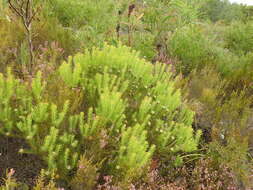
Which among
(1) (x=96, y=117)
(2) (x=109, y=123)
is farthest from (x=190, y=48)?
(1) (x=96, y=117)

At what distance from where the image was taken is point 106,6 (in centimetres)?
519

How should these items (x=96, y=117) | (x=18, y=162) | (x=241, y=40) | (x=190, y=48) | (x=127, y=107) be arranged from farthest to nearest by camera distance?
(x=241, y=40) < (x=190, y=48) < (x=127, y=107) < (x=18, y=162) < (x=96, y=117)

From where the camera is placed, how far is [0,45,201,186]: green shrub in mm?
1838

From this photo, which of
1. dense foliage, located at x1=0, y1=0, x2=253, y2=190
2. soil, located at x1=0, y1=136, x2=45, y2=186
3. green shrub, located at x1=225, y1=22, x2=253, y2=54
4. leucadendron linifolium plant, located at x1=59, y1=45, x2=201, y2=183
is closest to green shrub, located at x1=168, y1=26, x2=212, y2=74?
dense foliage, located at x1=0, y1=0, x2=253, y2=190

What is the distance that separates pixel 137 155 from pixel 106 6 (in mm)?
3934

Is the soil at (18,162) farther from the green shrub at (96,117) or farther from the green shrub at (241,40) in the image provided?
the green shrub at (241,40)

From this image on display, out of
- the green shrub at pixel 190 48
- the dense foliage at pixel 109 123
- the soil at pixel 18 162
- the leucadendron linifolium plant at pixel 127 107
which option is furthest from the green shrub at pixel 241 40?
the soil at pixel 18 162

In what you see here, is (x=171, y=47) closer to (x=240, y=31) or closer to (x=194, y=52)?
(x=194, y=52)

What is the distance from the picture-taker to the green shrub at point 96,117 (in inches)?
72.4

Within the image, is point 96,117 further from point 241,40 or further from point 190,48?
point 241,40

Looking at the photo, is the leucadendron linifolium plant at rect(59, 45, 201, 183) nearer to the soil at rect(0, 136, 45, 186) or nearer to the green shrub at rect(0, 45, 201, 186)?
the green shrub at rect(0, 45, 201, 186)

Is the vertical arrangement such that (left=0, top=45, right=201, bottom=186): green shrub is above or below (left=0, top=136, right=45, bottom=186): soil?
above

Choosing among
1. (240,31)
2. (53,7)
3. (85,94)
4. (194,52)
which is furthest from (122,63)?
(240,31)

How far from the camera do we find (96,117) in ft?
5.83
